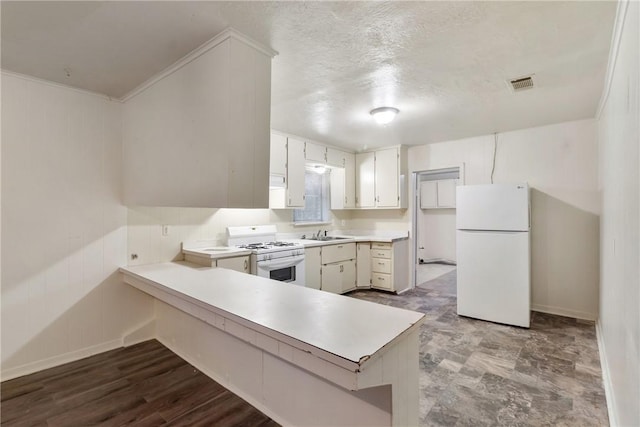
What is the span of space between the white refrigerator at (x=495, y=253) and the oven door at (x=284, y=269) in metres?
2.04

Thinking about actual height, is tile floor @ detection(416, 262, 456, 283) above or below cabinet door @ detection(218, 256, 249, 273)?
below

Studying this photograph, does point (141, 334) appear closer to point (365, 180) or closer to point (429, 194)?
point (365, 180)

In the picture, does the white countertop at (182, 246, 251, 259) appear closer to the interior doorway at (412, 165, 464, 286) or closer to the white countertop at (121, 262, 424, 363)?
the white countertop at (121, 262, 424, 363)

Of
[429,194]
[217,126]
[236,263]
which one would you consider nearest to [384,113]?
[217,126]

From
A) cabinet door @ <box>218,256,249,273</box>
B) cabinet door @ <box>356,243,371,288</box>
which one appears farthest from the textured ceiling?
cabinet door @ <box>356,243,371,288</box>

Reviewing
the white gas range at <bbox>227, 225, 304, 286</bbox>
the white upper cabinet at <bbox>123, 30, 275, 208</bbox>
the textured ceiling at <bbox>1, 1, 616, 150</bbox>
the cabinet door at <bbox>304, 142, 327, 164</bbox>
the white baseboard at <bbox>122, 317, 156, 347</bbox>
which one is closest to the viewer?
the textured ceiling at <bbox>1, 1, 616, 150</bbox>

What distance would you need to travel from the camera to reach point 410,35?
5.84ft

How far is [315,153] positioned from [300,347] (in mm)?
3661

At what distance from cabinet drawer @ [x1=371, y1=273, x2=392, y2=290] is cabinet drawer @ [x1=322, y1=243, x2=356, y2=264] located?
1.54 ft

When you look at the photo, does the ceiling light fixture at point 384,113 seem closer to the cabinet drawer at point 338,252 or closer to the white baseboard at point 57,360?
the cabinet drawer at point 338,252

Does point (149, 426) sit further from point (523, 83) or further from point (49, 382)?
point (523, 83)

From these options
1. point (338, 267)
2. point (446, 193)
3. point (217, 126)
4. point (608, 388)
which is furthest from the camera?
point (446, 193)

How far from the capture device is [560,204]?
373 centimetres

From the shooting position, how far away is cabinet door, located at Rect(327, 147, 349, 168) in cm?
485
